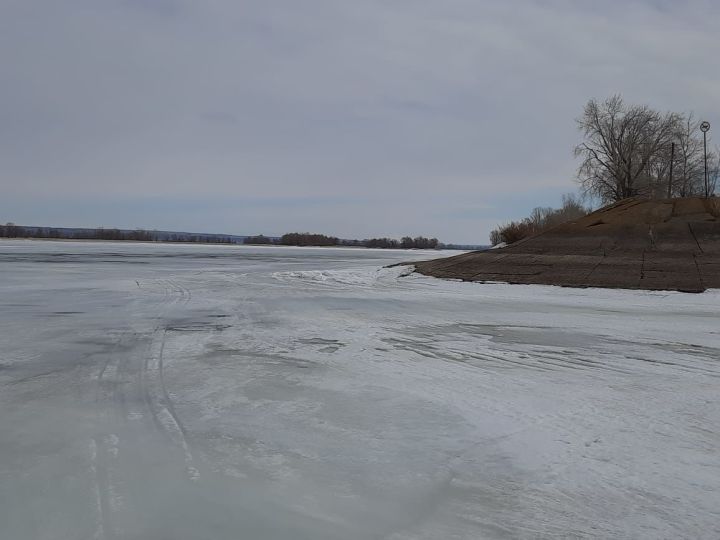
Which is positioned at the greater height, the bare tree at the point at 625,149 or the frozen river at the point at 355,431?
the bare tree at the point at 625,149

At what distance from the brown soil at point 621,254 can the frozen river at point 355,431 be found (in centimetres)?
754

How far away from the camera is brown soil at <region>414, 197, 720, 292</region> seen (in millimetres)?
17297

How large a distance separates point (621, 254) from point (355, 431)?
59.6 ft

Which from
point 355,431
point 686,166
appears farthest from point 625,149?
point 355,431

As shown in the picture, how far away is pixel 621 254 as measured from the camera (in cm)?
2017

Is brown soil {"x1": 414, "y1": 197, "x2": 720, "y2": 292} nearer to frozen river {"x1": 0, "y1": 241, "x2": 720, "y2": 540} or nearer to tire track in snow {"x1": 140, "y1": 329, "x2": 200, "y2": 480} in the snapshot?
frozen river {"x1": 0, "y1": 241, "x2": 720, "y2": 540}

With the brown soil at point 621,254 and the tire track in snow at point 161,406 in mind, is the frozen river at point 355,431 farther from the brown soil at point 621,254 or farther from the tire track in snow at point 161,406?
the brown soil at point 621,254

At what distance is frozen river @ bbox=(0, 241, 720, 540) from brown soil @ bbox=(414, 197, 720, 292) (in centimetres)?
754

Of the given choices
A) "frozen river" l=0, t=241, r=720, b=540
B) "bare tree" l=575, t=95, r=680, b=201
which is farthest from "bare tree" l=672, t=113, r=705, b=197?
"frozen river" l=0, t=241, r=720, b=540

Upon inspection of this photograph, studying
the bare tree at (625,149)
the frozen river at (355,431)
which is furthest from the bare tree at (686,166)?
the frozen river at (355,431)

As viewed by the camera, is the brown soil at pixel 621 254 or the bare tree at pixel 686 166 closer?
the brown soil at pixel 621 254

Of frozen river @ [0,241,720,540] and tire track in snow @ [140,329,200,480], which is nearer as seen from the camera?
frozen river @ [0,241,720,540]

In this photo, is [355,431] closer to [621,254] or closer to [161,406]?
[161,406]

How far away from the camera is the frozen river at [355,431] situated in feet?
10.9
